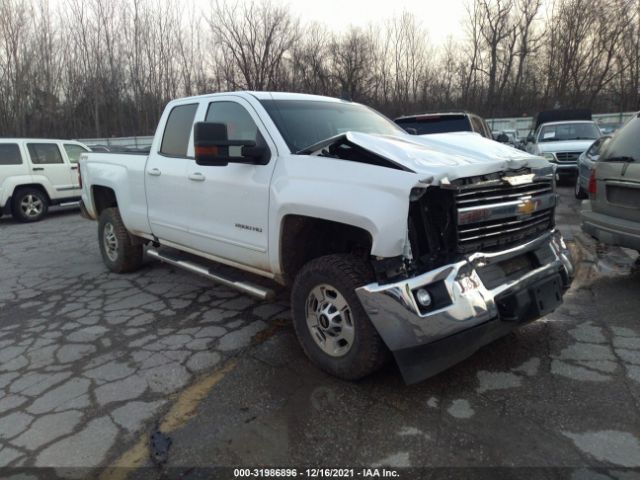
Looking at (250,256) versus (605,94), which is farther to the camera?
(605,94)

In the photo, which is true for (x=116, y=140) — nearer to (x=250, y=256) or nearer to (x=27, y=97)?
(x=27, y=97)

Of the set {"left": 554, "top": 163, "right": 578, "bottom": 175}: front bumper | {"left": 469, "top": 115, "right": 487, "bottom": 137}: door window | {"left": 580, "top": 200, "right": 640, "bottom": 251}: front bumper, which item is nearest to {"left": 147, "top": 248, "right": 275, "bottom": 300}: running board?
{"left": 580, "top": 200, "right": 640, "bottom": 251}: front bumper

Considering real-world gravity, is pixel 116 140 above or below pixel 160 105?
below

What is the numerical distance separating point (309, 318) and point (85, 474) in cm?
159

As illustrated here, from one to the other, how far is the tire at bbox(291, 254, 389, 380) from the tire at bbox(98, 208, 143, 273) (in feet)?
10.8

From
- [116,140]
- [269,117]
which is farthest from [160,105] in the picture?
[269,117]

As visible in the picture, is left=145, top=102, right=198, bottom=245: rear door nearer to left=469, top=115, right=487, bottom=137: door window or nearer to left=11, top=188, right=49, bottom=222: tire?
left=469, top=115, right=487, bottom=137: door window

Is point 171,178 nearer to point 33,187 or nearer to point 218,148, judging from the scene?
point 218,148

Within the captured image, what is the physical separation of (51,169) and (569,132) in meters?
14.1

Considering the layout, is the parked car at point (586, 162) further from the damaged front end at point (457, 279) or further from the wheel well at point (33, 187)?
the wheel well at point (33, 187)

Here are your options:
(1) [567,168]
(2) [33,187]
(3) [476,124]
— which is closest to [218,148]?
(3) [476,124]

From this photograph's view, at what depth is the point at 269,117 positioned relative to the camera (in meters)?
3.85

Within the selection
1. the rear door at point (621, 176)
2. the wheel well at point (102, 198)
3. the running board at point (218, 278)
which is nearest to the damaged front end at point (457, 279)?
the running board at point (218, 278)

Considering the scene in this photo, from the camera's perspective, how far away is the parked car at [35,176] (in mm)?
10711
